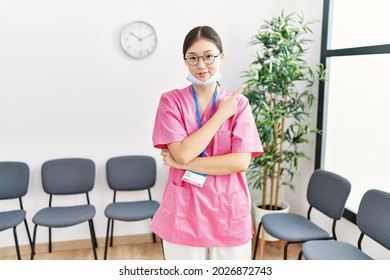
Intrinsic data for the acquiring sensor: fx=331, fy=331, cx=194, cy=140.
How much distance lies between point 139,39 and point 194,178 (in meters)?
1.82

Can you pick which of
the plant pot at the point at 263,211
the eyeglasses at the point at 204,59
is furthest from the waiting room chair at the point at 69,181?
the eyeglasses at the point at 204,59

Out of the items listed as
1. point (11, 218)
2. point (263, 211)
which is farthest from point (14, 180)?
point (263, 211)

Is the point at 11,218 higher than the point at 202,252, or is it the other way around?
the point at 202,252

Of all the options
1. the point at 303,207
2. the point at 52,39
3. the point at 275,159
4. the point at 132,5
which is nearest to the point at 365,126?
the point at 275,159

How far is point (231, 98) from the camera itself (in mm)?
1361

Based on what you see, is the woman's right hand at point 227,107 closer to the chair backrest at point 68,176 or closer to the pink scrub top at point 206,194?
the pink scrub top at point 206,194

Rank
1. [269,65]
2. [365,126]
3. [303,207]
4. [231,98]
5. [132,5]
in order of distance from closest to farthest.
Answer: [231,98], [365,126], [269,65], [132,5], [303,207]

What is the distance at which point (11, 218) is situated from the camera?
8.08 ft

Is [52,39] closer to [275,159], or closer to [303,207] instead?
[275,159]

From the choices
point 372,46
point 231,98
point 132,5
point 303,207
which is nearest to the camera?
point 231,98

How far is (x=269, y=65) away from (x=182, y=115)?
142 cm

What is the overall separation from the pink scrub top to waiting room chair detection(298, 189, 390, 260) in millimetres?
737

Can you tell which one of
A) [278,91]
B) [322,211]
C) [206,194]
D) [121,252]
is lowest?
[121,252]

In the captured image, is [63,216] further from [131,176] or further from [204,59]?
[204,59]
